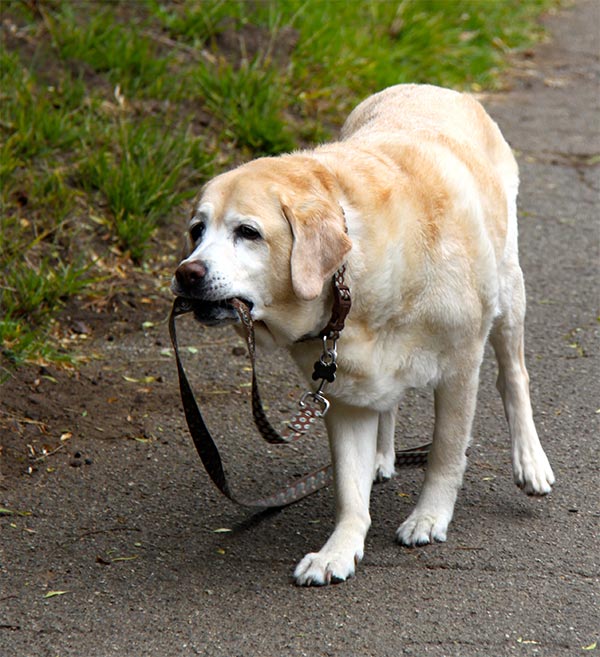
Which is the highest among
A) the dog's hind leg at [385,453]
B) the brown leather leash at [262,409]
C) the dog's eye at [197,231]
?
the dog's eye at [197,231]

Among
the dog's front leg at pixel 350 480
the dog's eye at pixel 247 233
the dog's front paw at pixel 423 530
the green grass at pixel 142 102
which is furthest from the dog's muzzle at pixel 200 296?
the green grass at pixel 142 102

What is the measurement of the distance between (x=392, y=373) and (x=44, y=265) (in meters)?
2.36

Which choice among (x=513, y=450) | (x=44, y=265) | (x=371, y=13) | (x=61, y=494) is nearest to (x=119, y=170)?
(x=44, y=265)

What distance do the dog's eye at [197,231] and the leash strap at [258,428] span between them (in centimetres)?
20

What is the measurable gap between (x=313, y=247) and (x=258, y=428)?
2.34 feet

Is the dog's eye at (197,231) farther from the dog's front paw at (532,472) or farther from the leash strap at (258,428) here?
the dog's front paw at (532,472)

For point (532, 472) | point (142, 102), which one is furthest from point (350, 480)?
point (142, 102)

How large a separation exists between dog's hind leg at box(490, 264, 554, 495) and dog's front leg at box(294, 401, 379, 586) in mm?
562

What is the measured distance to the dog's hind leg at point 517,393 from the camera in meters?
3.79

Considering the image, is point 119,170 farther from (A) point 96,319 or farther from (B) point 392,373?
(B) point 392,373

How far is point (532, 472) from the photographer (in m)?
3.78

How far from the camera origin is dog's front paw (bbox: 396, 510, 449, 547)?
11.6ft

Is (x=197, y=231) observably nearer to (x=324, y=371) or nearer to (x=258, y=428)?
(x=324, y=371)

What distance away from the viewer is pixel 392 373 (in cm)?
337
